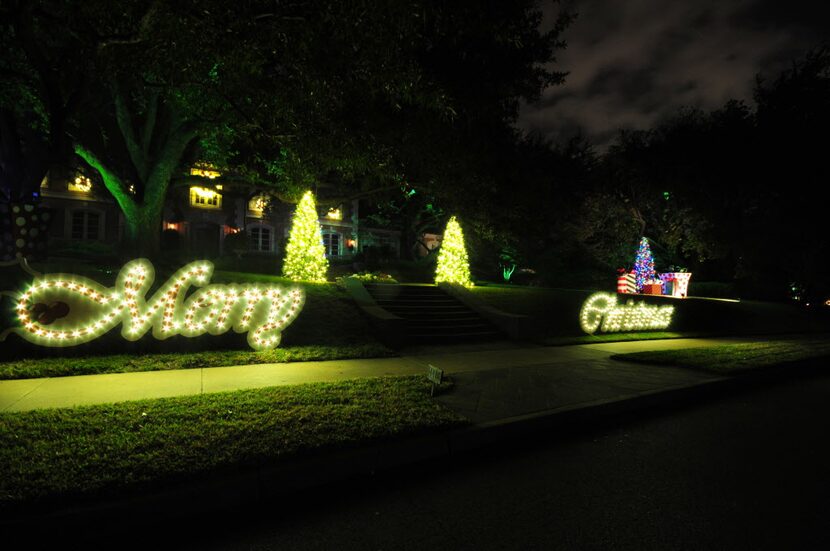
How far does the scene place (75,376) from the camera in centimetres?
630

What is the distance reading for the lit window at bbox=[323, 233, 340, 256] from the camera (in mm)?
36047

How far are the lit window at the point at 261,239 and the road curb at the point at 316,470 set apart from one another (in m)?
31.1

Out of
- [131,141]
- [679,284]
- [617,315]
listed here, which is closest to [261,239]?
[131,141]

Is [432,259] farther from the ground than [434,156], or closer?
closer

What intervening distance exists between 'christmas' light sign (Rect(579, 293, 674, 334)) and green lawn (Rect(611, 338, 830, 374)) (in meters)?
3.54

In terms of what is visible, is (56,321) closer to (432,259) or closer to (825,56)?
(432,259)

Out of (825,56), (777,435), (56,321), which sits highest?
(825,56)

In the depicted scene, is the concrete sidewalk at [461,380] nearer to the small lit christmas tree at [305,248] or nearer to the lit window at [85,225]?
the small lit christmas tree at [305,248]

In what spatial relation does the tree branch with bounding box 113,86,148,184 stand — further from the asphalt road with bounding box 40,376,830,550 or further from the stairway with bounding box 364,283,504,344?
the asphalt road with bounding box 40,376,830,550

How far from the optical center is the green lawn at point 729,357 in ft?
27.0

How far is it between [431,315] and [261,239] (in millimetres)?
24781

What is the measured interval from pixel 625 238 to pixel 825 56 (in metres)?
13.3

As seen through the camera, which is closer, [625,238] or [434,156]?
[434,156]

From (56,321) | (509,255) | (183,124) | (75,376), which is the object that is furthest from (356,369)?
(509,255)
